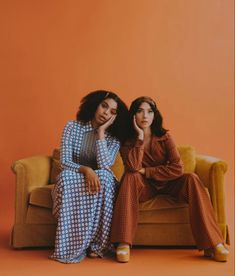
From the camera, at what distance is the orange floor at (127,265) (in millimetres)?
2348

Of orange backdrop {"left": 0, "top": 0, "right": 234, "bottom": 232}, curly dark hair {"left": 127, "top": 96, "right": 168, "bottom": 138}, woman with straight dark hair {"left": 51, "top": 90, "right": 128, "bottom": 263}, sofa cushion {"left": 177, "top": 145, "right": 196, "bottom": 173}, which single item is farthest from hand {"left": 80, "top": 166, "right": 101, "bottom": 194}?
orange backdrop {"left": 0, "top": 0, "right": 234, "bottom": 232}

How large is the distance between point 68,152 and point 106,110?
378mm

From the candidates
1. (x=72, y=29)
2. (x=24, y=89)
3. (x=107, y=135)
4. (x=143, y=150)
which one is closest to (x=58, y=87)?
(x=24, y=89)

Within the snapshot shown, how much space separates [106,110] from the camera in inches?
115

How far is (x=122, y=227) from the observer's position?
2584mm

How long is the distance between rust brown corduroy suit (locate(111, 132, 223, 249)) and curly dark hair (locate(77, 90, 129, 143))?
105 mm

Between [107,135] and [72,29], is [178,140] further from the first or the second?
[72,29]

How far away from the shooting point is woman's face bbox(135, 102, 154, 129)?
290 centimetres

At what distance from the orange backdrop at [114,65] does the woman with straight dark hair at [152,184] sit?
92 centimetres

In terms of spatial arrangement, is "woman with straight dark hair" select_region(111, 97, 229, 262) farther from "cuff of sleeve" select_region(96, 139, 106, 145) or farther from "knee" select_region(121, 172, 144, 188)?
"cuff of sleeve" select_region(96, 139, 106, 145)

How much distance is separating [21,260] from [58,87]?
1.69m

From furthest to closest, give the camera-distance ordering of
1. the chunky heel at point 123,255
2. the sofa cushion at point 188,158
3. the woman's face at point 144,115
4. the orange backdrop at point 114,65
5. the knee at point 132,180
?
the orange backdrop at point 114,65 → the sofa cushion at point 188,158 → the woman's face at point 144,115 → the knee at point 132,180 → the chunky heel at point 123,255

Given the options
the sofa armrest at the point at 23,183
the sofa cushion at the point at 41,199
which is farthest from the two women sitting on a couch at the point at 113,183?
the sofa armrest at the point at 23,183

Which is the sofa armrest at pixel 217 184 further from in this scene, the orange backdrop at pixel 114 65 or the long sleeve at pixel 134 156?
the orange backdrop at pixel 114 65
